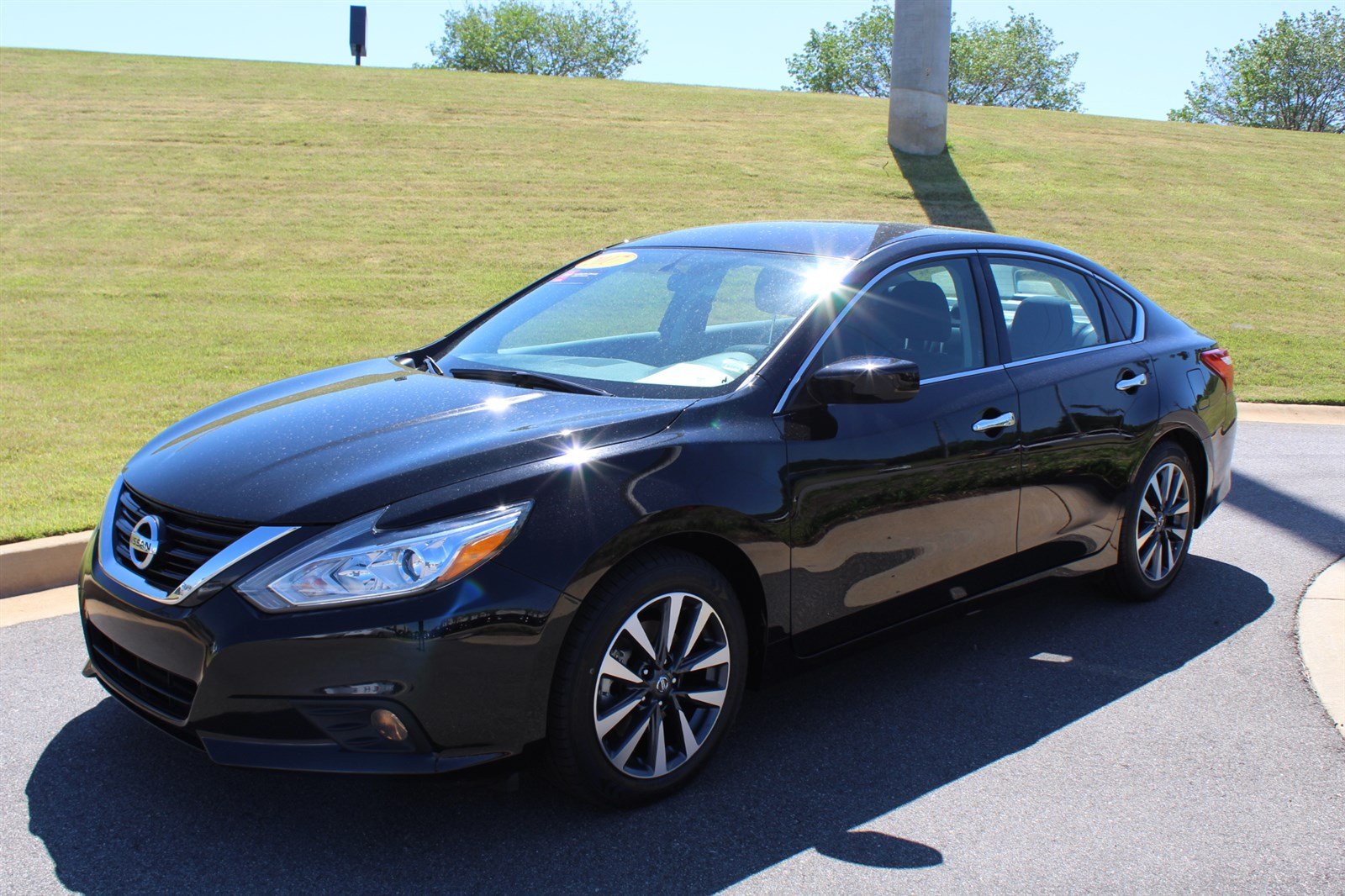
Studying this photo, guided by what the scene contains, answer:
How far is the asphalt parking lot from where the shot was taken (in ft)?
10.2

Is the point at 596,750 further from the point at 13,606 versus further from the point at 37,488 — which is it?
the point at 37,488

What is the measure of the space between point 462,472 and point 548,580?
1.24ft

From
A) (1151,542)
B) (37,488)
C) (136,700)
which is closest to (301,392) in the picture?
(136,700)

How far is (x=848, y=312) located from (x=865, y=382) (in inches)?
19.6

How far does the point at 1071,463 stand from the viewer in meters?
4.71

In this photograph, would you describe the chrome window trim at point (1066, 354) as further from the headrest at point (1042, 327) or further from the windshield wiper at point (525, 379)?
the windshield wiper at point (525, 379)

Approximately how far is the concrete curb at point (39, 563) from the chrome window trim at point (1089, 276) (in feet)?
13.6

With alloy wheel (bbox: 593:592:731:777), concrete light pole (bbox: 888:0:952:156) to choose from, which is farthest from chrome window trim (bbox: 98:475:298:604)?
concrete light pole (bbox: 888:0:952:156)

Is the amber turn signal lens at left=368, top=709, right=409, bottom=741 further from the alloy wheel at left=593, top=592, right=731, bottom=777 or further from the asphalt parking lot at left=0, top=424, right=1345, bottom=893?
the alloy wheel at left=593, top=592, right=731, bottom=777

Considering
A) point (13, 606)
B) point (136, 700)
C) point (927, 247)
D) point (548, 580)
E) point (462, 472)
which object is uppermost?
point (927, 247)

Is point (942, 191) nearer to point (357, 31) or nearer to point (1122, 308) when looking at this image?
point (1122, 308)

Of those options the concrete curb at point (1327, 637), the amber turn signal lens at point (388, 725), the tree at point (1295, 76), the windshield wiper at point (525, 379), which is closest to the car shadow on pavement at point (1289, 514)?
the concrete curb at point (1327, 637)

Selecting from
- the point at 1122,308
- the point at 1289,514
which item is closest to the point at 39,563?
the point at 1122,308

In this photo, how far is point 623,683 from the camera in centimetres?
333
